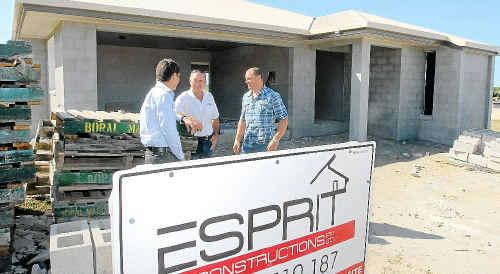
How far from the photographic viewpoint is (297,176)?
1.54m

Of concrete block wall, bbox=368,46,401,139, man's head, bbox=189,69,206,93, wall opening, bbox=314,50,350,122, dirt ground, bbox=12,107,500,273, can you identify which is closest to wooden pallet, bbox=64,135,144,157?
man's head, bbox=189,69,206,93

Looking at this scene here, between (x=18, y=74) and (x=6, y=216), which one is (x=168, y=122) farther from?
A: (x=6, y=216)

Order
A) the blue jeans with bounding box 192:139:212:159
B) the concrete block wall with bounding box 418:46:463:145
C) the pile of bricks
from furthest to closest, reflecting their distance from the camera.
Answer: the concrete block wall with bounding box 418:46:463:145, the pile of bricks, the blue jeans with bounding box 192:139:212:159

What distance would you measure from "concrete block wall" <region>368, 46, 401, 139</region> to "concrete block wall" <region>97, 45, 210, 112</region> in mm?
8950

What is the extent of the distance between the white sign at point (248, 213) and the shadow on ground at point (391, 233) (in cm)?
328

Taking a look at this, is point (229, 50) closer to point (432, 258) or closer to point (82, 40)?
point (82, 40)

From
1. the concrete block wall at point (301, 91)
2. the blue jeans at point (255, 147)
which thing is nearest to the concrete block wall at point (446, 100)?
the concrete block wall at point (301, 91)

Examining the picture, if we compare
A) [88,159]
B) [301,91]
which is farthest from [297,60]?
[88,159]

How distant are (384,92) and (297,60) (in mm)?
3187

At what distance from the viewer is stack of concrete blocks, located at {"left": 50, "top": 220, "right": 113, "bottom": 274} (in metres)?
1.73

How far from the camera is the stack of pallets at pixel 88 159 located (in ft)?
16.4

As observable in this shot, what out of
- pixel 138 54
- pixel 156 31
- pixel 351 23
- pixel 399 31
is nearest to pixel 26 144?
pixel 156 31

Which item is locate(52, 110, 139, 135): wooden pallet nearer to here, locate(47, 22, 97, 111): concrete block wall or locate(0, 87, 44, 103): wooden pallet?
locate(0, 87, 44, 103): wooden pallet

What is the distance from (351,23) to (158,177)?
1073 cm
